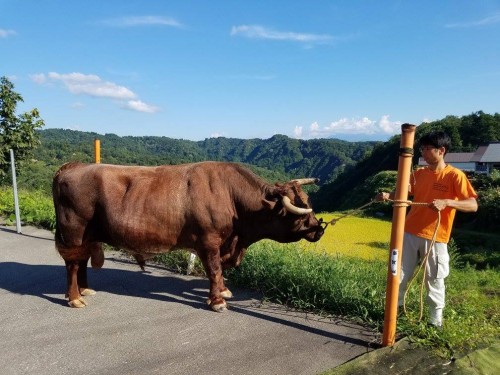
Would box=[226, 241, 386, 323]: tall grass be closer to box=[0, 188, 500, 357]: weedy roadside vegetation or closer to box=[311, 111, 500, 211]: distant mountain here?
box=[0, 188, 500, 357]: weedy roadside vegetation

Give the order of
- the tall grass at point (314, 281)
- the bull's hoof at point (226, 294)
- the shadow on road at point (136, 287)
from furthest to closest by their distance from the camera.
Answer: the bull's hoof at point (226, 294) < the shadow on road at point (136, 287) < the tall grass at point (314, 281)

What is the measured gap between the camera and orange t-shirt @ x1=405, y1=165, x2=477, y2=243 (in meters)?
3.54

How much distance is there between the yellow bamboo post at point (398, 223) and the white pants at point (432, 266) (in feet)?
1.34

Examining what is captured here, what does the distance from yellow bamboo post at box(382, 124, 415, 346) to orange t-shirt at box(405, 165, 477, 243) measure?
1.24 feet

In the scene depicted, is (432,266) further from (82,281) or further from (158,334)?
(82,281)

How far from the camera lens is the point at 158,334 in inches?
157

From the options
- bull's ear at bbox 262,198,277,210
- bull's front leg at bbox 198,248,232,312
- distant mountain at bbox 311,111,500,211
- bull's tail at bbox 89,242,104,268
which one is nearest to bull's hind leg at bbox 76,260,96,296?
bull's tail at bbox 89,242,104,268

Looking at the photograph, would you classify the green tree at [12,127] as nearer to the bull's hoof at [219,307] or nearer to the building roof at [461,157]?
the bull's hoof at [219,307]

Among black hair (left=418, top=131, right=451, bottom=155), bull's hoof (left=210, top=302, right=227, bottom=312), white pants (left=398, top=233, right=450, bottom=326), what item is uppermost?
black hair (left=418, top=131, right=451, bottom=155)

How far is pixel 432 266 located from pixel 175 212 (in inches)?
107

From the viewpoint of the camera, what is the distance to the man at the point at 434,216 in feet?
11.7

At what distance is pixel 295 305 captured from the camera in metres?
4.62

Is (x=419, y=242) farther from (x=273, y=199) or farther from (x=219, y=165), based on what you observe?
(x=219, y=165)

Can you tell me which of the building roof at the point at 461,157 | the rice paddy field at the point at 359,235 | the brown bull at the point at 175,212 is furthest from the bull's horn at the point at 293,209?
the building roof at the point at 461,157
